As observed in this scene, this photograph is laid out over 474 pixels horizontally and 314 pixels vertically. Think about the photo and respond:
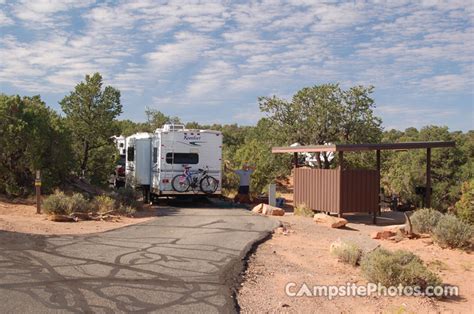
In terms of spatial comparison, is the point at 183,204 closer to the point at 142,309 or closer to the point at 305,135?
the point at 305,135

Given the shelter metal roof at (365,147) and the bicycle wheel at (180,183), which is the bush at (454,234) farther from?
the bicycle wheel at (180,183)

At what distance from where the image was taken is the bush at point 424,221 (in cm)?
1306

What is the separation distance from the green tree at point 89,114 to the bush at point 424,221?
1335 cm

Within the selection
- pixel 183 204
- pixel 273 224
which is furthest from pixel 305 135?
pixel 273 224

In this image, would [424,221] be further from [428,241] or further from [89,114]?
[89,114]

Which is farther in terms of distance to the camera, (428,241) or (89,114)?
(89,114)

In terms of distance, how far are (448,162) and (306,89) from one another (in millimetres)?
7961

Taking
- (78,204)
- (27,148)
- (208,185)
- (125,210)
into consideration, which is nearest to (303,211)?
(208,185)

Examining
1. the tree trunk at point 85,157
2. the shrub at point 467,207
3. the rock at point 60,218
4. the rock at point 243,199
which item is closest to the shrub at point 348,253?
the shrub at point 467,207

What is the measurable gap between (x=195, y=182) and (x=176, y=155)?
131 cm

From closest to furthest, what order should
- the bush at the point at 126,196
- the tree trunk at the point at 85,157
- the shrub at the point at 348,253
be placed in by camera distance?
the shrub at the point at 348,253
the bush at the point at 126,196
the tree trunk at the point at 85,157

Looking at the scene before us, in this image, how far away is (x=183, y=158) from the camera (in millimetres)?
20281

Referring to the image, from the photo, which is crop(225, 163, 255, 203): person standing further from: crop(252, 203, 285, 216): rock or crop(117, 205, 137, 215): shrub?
crop(117, 205, 137, 215): shrub

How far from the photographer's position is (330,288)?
7852 mm
